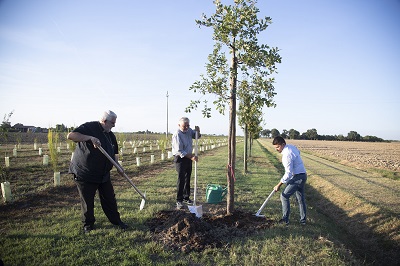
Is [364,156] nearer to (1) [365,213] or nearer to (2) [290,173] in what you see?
(1) [365,213]

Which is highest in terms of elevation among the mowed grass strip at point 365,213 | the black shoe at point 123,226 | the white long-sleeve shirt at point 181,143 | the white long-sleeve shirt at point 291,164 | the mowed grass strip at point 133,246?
the white long-sleeve shirt at point 181,143

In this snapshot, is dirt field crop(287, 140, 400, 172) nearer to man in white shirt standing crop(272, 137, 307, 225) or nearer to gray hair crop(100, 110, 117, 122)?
man in white shirt standing crop(272, 137, 307, 225)

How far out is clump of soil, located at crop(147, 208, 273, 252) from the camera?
174 inches

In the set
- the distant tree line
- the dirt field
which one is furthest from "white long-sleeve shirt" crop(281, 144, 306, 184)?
the distant tree line

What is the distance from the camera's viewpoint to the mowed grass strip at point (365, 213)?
5516 mm

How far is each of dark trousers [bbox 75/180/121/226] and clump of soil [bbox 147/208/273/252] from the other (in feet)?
2.75

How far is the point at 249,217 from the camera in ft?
19.0

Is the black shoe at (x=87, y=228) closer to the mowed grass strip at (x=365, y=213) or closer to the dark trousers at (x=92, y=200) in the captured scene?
Result: the dark trousers at (x=92, y=200)

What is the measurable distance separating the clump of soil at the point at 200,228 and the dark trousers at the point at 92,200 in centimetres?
84

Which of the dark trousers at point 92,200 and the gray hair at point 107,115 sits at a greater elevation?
the gray hair at point 107,115

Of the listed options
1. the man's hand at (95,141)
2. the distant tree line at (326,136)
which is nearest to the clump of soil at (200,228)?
the man's hand at (95,141)

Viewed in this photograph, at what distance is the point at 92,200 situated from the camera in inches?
187

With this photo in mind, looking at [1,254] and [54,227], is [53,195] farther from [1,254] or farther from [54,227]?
[1,254]

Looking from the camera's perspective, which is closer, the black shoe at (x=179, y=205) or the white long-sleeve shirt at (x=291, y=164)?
the white long-sleeve shirt at (x=291, y=164)
